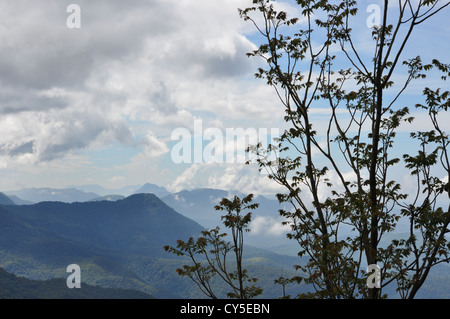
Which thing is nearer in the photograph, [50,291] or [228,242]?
[228,242]

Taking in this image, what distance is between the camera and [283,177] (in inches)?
476

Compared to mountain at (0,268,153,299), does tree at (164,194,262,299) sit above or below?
above

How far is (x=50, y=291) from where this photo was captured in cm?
17088

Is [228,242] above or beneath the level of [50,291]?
above

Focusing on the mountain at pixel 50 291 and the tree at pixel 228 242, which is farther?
the mountain at pixel 50 291

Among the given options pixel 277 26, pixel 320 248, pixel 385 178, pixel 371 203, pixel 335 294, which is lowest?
pixel 335 294

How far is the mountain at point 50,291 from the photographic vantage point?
156m

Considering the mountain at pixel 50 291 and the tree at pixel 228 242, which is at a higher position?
the tree at pixel 228 242

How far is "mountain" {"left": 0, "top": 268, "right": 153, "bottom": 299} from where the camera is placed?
15625 centimetres

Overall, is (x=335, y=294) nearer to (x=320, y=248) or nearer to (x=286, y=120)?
(x=320, y=248)

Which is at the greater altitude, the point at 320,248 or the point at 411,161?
the point at 411,161

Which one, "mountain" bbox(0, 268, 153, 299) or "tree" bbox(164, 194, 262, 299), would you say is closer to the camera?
"tree" bbox(164, 194, 262, 299)
